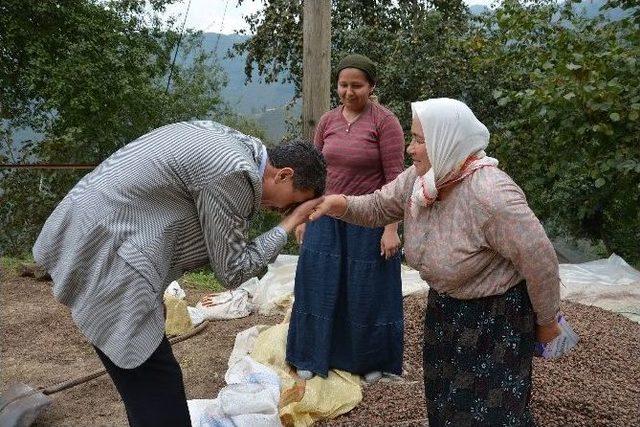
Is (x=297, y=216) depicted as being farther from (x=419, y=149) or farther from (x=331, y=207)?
(x=419, y=149)

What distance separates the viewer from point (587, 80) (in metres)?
3.90

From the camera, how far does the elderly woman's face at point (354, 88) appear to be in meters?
3.08

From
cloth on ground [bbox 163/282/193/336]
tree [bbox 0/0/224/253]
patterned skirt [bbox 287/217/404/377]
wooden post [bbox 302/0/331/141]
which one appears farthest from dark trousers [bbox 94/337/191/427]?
tree [bbox 0/0/224/253]

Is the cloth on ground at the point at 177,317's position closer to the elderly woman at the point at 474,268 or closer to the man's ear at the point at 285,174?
the elderly woman at the point at 474,268

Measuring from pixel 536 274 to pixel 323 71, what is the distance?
6.70ft

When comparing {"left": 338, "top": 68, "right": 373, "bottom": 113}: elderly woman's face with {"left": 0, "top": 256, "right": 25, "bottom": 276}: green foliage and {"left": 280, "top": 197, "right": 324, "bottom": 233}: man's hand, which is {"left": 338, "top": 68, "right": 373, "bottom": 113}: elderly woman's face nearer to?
{"left": 280, "top": 197, "right": 324, "bottom": 233}: man's hand

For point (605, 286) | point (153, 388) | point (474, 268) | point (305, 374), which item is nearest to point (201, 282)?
point (305, 374)

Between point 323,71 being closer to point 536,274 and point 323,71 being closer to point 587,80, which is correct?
point 587,80

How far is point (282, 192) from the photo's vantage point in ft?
6.18

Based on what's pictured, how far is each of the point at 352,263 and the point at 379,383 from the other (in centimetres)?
67

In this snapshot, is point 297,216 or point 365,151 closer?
point 297,216

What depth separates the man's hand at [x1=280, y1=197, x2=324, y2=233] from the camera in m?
1.92

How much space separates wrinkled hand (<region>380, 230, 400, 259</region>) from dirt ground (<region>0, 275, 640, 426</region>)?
727mm

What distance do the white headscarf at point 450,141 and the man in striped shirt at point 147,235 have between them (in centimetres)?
49
